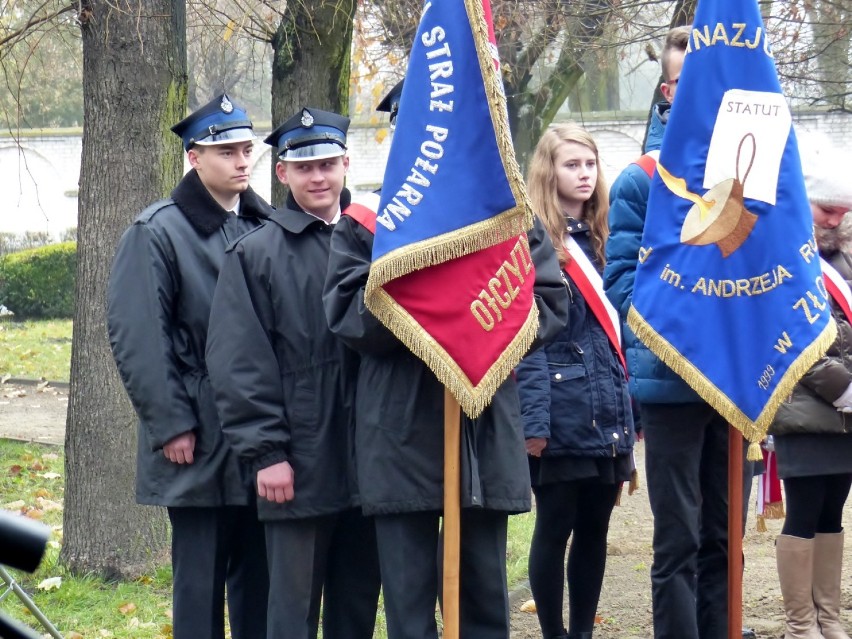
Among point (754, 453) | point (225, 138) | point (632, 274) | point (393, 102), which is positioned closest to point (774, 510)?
point (754, 453)

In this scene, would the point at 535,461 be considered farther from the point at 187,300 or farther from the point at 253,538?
the point at 187,300

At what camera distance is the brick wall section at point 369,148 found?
2423cm

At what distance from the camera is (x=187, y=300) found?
4.50 metres

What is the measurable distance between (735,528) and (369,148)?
24296 mm

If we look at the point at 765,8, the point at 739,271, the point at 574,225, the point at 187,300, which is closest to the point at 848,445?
the point at 739,271

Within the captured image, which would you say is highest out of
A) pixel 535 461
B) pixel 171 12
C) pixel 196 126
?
pixel 171 12

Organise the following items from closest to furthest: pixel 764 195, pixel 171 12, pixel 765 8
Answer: pixel 764 195, pixel 171 12, pixel 765 8

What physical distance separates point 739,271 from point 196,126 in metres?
2.05

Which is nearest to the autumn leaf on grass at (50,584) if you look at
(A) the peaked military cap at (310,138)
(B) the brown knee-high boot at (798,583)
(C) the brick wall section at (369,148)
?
(A) the peaked military cap at (310,138)

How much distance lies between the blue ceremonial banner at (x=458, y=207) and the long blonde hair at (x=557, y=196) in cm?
96

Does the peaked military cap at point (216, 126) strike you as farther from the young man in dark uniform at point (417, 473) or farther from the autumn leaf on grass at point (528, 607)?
the autumn leaf on grass at point (528, 607)

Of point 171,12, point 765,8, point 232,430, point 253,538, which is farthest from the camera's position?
point 765,8

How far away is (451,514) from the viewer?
3777mm

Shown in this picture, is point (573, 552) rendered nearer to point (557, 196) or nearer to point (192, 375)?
point (557, 196)
